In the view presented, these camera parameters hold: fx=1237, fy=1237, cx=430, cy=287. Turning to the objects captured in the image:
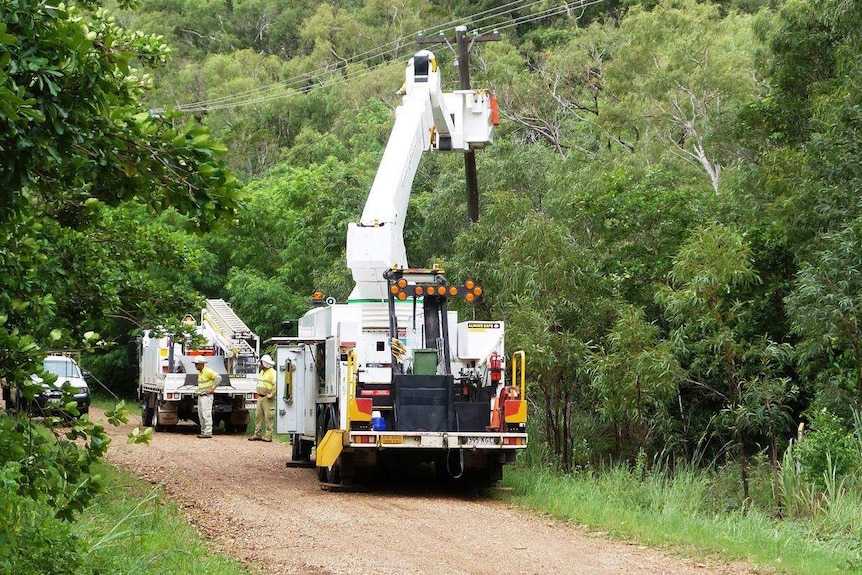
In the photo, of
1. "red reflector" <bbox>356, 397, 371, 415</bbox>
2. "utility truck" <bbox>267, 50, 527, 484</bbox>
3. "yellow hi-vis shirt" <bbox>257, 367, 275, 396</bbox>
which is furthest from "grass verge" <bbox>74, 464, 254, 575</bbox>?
"yellow hi-vis shirt" <bbox>257, 367, 275, 396</bbox>

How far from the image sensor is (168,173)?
248 inches

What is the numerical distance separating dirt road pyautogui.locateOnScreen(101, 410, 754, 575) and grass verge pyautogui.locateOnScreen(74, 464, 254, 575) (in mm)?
335

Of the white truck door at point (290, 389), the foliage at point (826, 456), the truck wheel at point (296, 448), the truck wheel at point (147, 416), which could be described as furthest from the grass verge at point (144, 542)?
the truck wheel at point (147, 416)

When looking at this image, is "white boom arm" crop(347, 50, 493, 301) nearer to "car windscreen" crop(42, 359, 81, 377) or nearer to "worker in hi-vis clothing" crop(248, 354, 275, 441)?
"worker in hi-vis clothing" crop(248, 354, 275, 441)

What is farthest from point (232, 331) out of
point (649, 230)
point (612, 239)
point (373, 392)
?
point (373, 392)

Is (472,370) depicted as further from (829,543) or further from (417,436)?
(829,543)

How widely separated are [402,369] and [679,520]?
4416 mm

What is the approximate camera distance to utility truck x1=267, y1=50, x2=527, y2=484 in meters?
15.9

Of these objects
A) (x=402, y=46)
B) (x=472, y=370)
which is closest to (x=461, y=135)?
(x=472, y=370)

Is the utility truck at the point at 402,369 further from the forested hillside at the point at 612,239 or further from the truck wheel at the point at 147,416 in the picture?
the truck wheel at the point at 147,416

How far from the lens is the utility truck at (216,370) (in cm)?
2948

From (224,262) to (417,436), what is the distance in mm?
29576

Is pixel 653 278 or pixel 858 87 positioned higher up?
pixel 858 87

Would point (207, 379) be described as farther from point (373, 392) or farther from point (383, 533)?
point (383, 533)
